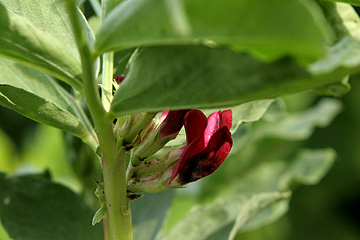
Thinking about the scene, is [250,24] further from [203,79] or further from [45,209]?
[45,209]

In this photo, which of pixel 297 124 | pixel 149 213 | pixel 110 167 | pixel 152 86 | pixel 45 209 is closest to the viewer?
pixel 152 86

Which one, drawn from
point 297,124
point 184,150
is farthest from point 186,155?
point 297,124

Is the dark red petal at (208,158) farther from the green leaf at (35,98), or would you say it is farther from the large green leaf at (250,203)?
the large green leaf at (250,203)

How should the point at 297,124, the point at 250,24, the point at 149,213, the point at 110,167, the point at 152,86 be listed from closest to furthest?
the point at 250,24 → the point at 152,86 → the point at 110,167 → the point at 149,213 → the point at 297,124

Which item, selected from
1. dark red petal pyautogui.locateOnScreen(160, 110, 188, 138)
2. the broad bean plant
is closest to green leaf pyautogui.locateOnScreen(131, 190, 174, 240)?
the broad bean plant

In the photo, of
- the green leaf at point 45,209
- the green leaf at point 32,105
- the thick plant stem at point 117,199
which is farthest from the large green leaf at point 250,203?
the green leaf at point 32,105

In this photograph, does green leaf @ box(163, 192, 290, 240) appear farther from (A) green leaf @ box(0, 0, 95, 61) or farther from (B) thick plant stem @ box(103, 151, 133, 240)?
(A) green leaf @ box(0, 0, 95, 61)

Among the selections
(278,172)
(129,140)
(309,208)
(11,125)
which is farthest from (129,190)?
(309,208)
